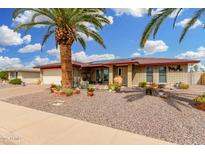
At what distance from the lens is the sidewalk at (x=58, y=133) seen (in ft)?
14.9

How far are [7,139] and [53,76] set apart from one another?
2032cm

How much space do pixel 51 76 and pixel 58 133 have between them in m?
20.7

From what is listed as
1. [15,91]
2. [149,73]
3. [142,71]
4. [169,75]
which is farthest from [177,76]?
[15,91]

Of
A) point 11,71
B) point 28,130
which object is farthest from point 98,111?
point 11,71

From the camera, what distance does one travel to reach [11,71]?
32.8m

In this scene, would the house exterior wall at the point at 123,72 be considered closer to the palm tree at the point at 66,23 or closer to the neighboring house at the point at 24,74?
the palm tree at the point at 66,23

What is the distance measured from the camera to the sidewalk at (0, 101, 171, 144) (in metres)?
4.54

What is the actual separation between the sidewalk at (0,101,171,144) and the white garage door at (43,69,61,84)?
17596 mm

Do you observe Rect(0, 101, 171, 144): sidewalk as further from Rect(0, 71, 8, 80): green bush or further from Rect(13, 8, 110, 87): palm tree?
Rect(0, 71, 8, 80): green bush

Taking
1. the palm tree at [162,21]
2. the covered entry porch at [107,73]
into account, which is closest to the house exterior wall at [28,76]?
the covered entry porch at [107,73]

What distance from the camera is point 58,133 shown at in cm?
504

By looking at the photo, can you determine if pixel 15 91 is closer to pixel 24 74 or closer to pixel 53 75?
pixel 53 75

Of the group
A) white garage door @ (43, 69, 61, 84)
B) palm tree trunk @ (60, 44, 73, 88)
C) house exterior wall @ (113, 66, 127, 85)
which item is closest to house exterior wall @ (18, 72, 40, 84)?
white garage door @ (43, 69, 61, 84)
